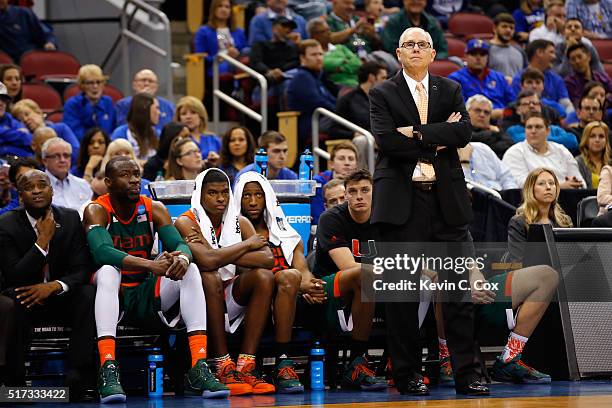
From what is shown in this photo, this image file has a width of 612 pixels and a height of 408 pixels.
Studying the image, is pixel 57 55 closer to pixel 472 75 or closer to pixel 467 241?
pixel 472 75

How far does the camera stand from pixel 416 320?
7484mm

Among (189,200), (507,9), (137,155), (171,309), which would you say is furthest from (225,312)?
(507,9)

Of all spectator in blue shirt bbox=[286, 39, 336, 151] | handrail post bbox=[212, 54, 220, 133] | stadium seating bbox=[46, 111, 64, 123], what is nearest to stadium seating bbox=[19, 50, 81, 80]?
stadium seating bbox=[46, 111, 64, 123]

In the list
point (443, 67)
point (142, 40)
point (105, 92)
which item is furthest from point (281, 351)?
point (443, 67)

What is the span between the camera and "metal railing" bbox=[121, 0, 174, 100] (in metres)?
13.7

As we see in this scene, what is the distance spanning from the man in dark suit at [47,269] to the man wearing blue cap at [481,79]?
21.3 feet

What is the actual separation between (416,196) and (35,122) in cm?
492

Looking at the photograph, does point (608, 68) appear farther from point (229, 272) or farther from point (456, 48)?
point (229, 272)

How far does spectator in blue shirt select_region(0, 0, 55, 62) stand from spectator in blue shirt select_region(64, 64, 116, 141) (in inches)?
71.7

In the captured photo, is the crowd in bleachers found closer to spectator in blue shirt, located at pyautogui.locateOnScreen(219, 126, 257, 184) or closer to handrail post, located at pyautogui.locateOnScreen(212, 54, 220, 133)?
spectator in blue shirt, located at pyautogui.locateOnScreen(219, 126, 257, 184)

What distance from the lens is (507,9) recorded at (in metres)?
18.0

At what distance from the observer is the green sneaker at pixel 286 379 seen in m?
7.93

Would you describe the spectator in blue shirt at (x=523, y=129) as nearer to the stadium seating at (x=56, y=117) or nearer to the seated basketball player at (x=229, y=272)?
the stadium seating at (x=56, y=117)

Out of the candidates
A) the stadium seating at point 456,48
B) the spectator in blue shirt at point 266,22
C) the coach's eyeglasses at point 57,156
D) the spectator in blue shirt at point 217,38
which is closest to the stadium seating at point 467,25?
the stadium seating at point 456,48
